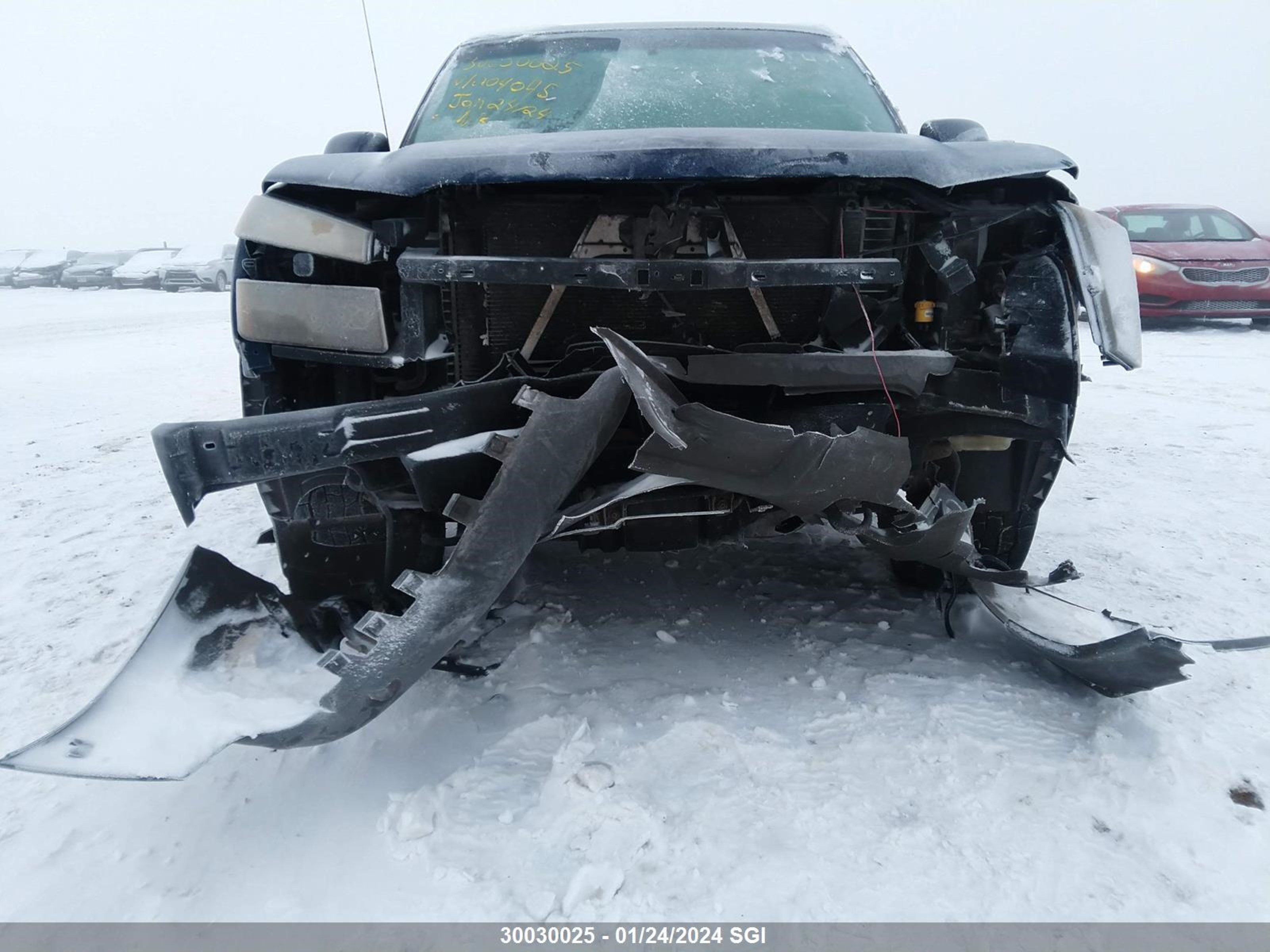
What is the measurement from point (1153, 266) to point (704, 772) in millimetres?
9273

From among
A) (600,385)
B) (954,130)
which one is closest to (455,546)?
(600,385)

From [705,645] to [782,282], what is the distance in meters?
1.09

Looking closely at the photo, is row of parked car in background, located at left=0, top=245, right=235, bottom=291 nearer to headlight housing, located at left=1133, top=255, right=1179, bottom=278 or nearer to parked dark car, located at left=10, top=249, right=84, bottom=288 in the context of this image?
parked dark car, located at left=10, top=249, right=84, bottom=288

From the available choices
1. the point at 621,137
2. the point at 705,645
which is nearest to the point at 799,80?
the point at 621,137

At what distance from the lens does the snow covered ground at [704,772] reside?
1600mm

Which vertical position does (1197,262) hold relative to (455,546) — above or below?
below

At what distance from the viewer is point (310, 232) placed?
2.11 meters

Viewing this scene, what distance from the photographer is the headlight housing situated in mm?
8844

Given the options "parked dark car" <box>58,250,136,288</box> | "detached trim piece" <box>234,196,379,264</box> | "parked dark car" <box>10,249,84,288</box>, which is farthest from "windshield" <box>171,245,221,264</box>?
"detached trim piece" <box>234,196,379,264</box>

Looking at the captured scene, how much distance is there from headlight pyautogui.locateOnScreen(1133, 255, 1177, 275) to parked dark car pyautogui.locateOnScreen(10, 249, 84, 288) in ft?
75.3

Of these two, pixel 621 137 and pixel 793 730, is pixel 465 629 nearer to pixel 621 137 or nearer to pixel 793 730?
pixel 793 730

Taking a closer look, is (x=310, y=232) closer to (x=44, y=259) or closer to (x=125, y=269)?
(x=125, y=269)

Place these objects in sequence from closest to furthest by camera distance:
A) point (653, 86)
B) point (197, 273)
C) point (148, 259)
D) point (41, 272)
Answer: point (653, 86)
point (197, 273)
point (148, 259)
point (41, 272)

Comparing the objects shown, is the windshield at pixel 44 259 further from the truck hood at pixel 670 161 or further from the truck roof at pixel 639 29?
the truck hood at pixel 670 161
